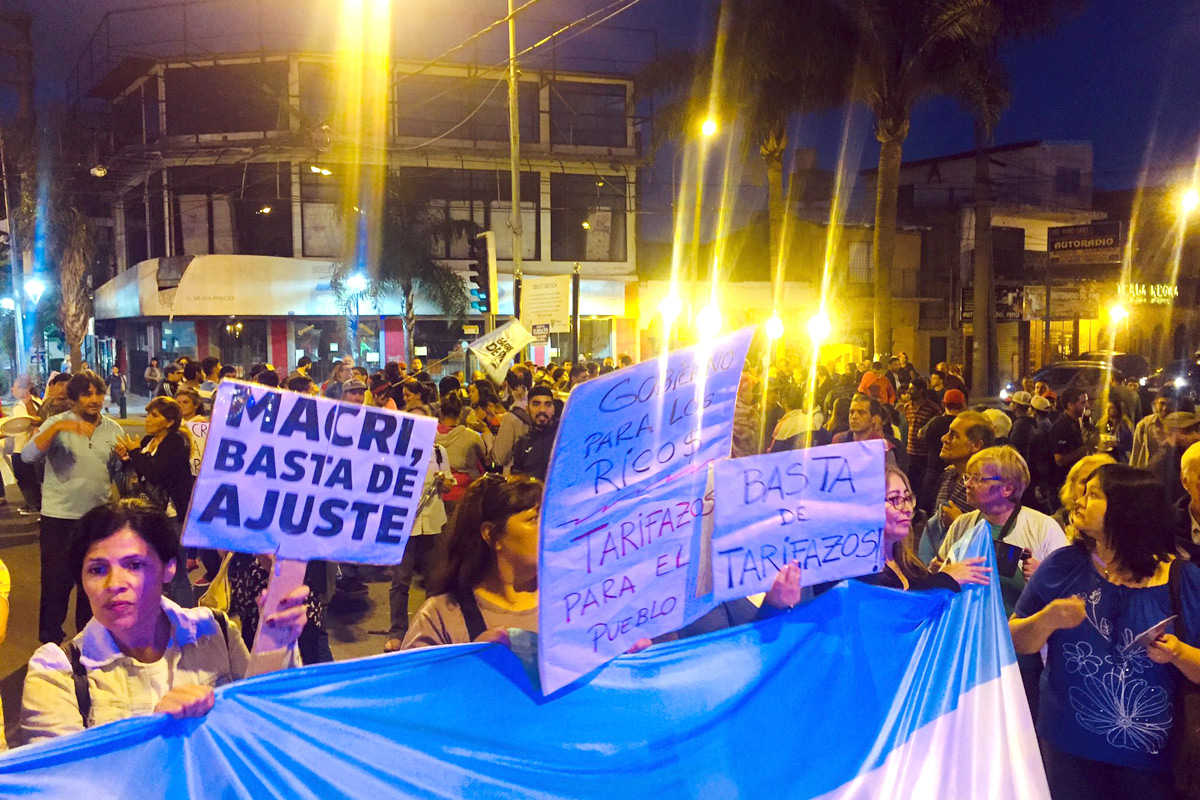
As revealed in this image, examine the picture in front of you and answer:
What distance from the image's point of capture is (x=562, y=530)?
8.37ft

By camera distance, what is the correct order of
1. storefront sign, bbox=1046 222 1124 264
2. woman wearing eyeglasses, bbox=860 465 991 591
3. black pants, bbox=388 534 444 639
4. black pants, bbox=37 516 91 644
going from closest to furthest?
woman wearing eyeglasses, bbox=860 465 991 591 → black pants, bbox=37 516 91 644 → black pants, bbox=388 534 444 639 → storefront sign, bbox=1046 222 1124 264

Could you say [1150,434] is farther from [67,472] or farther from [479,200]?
[479,200]

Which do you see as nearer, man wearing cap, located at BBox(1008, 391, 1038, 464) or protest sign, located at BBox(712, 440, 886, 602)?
protest sign, located at BBox(712, 440, 886, 602)

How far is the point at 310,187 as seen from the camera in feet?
104

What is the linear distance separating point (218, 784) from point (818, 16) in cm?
2466

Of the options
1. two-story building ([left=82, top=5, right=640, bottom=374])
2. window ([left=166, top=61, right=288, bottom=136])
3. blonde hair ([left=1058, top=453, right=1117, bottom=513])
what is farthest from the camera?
window ([left=166, top=61, right=288, bottom=136])

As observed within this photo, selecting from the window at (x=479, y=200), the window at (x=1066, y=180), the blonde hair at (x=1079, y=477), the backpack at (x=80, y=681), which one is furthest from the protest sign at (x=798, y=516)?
the window at (x=1066, y=180)

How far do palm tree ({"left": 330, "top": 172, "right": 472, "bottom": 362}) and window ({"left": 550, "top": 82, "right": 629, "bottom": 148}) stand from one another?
18.4 ft

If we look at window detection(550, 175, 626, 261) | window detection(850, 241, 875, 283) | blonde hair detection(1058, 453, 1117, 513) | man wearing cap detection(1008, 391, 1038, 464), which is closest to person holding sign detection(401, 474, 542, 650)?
blonde hair detection(1058, 453, 1117, 513)

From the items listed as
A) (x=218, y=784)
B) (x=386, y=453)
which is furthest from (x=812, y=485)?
(x=218, y=784)

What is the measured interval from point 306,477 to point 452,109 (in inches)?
1270

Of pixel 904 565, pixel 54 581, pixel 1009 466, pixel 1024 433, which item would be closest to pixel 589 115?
pixel 1024 433

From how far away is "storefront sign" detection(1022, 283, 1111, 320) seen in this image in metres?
34.3

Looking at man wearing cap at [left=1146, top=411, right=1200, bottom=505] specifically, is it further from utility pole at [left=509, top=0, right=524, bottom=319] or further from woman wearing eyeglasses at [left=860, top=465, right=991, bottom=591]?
utility pole at [left=509, top=0, right=524, bottom=319]
